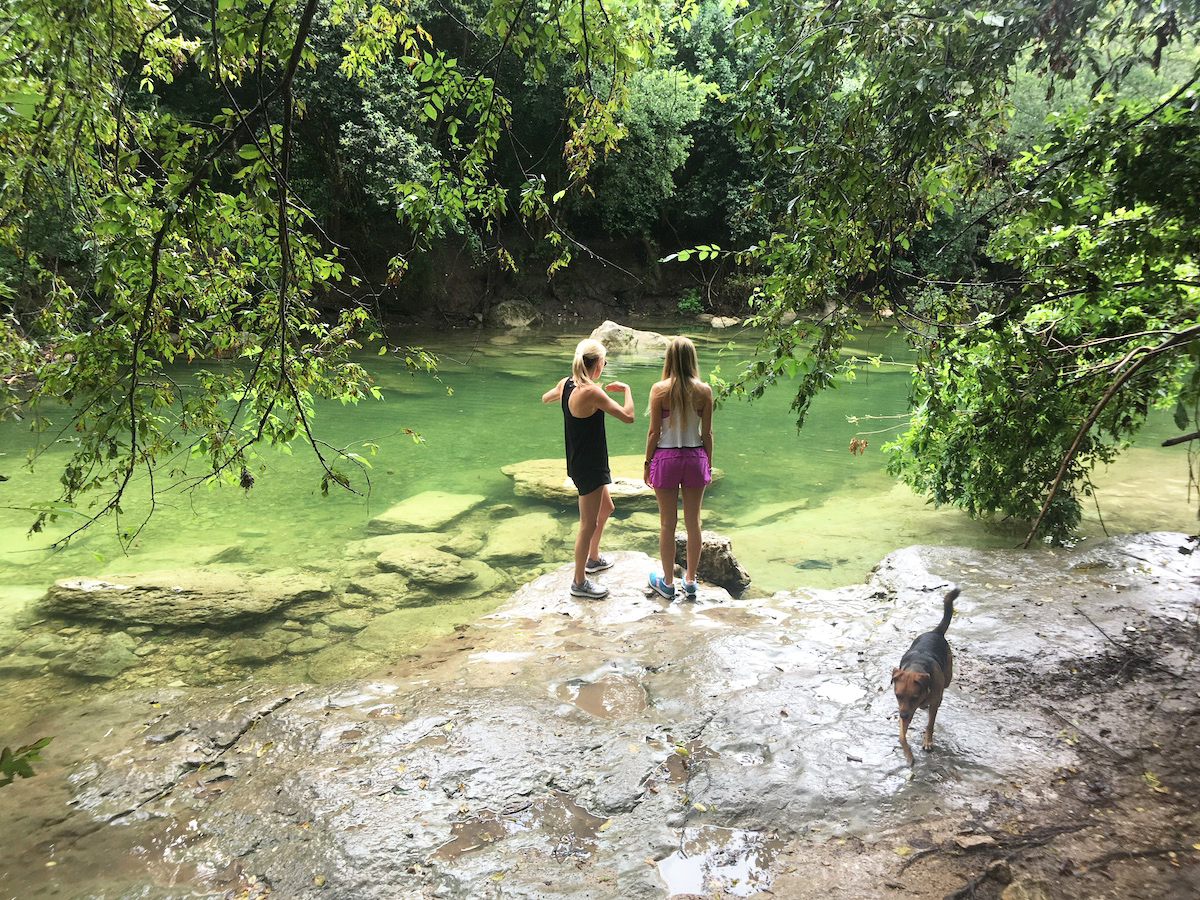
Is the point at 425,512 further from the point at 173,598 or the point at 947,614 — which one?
the point at 947,614

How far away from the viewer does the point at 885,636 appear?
4.23 meters

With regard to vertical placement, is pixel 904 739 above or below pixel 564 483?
above

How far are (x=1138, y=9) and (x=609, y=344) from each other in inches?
627

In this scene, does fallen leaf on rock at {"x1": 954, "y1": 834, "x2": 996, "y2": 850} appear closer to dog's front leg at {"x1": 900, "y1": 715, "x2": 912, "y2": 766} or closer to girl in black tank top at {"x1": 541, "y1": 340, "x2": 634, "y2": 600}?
dog's front leg at {"x1": 900, "y1": 715, "x2": 912, "y2": 766}

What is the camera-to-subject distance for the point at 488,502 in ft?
27.7

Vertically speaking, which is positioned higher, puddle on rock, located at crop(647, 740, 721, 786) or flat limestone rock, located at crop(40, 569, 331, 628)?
puddle on rock, located at crop(647, 740, 721, 786)

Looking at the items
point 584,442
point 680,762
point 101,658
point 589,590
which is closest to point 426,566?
point 589,590

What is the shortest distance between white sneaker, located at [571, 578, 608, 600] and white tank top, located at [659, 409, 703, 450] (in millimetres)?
1233

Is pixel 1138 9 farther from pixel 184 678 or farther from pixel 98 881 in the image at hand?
pixel 184 678

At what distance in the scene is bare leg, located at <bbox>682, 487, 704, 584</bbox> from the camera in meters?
4.80

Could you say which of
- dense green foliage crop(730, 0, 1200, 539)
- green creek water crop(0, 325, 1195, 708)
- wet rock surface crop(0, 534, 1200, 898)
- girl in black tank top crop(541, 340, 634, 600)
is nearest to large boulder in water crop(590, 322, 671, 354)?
green creek water crop(0, 325, 1195, 708)

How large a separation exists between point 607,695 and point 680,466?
1582mm

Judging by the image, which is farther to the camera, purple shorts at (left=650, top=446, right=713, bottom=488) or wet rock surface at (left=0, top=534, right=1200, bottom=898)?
purple shorts at (left=650, top=446, right=713, bottom=488)

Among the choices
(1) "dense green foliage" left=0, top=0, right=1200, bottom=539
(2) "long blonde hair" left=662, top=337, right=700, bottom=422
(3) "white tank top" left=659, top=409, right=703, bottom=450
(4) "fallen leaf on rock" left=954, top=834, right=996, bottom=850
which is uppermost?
(1) "dense green foliage" left=0, top=0, right=1200, bottom=539
